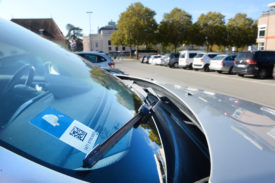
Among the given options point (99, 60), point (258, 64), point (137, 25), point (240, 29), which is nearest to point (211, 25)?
point (240, 29)

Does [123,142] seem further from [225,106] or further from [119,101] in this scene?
[225,106]

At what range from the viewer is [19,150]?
0.83 meters

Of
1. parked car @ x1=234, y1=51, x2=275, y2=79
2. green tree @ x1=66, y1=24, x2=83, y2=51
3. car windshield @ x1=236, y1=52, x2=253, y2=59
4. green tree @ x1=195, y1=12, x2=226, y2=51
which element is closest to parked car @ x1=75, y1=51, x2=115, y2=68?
parked car @ x1=234, y1=51, x2=275, y2=79

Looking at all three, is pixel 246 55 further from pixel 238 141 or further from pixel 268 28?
pixel 268 28

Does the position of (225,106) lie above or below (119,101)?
below

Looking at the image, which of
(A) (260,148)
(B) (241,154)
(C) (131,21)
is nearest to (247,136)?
(A) (260,148)

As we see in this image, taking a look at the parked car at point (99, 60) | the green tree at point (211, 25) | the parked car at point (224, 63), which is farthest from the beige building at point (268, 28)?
the parked car at point (99, 60)

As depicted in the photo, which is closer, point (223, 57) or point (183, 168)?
point (183, 168)

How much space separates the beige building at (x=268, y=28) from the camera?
33375mm

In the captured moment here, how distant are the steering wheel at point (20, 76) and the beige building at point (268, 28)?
38732mm

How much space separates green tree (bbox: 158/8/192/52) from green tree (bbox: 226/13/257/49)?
1082 cm

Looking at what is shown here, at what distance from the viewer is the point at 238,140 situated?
1234 mm

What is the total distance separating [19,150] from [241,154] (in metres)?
1.02

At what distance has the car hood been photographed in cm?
95
